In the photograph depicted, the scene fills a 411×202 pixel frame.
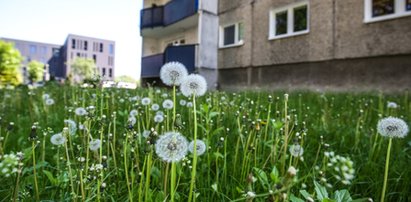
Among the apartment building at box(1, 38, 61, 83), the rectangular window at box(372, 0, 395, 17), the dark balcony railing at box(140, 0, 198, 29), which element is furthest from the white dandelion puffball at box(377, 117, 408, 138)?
the apartment building at box(1, 38, 61, 83)

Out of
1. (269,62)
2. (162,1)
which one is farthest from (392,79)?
(162,1)

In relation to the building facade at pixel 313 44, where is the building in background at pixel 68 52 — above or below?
above

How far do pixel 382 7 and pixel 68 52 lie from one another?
4239 inches

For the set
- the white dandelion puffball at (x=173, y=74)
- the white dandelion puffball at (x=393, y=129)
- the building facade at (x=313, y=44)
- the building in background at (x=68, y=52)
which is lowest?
the white dandelion puffball at (x=393, y=129)

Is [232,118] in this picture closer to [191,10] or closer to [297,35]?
[297,35]

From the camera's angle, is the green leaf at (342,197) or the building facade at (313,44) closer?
the green leaf at (342,197)

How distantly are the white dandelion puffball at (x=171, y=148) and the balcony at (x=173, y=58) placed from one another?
1470cm

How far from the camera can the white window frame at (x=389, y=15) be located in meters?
9.29

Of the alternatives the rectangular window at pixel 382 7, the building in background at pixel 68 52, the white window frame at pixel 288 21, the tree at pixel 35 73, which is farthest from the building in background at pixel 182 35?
the building in background at pixel 68 52

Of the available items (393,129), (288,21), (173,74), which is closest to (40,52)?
(288,21)

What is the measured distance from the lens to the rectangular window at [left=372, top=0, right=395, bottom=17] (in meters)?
9.78

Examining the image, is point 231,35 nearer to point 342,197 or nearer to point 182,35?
point 182,35

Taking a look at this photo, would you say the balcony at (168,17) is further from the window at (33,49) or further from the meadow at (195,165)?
the window at (33,49)

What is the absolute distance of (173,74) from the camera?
1343mm
